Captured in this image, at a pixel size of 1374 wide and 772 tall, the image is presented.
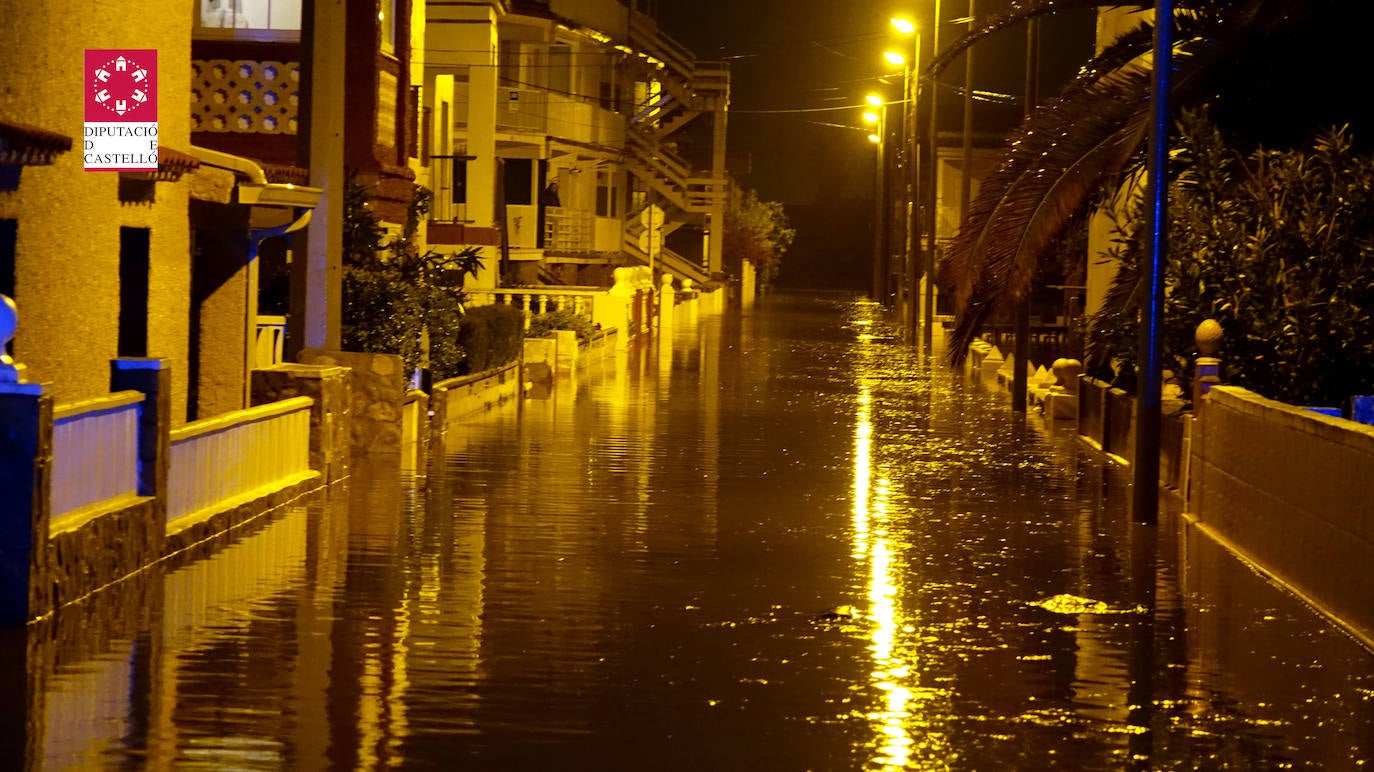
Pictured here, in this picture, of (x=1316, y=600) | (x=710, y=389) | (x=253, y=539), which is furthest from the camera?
(x=710, y=389)

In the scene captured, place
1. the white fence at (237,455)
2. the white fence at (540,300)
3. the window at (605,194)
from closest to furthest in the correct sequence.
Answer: the white fence at (237,455) < the white fence at (540,300) < the window at (605,194)

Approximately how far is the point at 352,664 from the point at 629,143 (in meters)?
51.9

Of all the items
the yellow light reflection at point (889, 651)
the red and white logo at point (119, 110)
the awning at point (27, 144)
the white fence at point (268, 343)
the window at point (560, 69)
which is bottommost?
the yellow light reflection at point (889, 651)

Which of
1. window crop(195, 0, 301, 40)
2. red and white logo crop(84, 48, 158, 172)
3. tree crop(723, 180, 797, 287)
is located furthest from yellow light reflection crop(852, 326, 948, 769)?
tree crop(723, 180, 797, 287)

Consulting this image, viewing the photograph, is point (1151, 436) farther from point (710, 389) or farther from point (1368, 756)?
point (710, 389)

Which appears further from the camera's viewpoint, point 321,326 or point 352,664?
point 321,326

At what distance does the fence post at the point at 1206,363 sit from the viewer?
15414 mm

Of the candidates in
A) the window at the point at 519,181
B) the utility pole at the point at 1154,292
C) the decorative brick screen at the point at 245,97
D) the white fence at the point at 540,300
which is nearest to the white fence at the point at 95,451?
the utility pole at the point at 1154,292

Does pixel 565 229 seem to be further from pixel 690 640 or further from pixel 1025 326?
pixel 690 640

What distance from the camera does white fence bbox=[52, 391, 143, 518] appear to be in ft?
33.0

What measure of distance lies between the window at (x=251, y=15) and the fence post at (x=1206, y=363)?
9392 millimetres

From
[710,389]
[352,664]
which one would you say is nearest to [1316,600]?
[352,664]

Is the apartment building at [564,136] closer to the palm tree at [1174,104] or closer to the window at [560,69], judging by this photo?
the window at [560,69]

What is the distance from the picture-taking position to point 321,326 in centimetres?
1744
